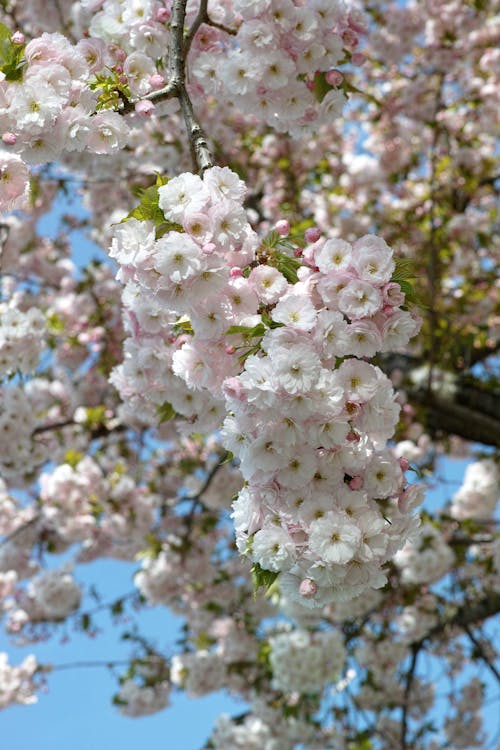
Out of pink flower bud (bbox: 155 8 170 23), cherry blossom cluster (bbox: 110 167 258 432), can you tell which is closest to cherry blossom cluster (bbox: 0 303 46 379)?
pink flower bud (bbox: 155 8 170 23)

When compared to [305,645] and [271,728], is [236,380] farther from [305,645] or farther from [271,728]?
[271,728]

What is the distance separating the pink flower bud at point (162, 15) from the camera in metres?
2.25

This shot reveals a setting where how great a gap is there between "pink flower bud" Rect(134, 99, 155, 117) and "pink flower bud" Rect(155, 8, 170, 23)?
0.55 meters

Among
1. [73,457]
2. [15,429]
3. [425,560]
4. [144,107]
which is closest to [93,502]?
[73,457]

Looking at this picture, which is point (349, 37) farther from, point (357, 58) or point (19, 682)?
point (19, 682)

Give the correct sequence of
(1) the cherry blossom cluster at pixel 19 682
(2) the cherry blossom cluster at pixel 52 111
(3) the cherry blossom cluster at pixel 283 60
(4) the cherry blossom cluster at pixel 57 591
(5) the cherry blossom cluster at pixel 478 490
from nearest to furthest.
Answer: (2) the cherry blossom cluster at pixel 52 111
(3) the cherry blossom cluster at pixel 283 60
(4) the cherry blossom cluster at pixel 57 591
(5) the cherry blossom cluster at pixel 478 490
(1) the cherry blossom cluster at pixel 19 682

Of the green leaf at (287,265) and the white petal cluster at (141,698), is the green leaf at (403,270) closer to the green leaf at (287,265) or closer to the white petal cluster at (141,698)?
the green leaf at (287,265)

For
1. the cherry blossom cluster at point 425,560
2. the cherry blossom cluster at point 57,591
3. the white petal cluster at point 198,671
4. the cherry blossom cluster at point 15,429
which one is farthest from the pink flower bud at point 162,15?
the white petal cluster at point 198,671

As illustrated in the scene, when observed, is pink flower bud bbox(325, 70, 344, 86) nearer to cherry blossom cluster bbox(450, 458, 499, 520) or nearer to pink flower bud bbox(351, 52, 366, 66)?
pink flower bud bbox(351, 52, 366, 66)

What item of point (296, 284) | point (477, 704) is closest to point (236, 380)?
point (296, 284)

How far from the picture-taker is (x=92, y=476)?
16.7 feet

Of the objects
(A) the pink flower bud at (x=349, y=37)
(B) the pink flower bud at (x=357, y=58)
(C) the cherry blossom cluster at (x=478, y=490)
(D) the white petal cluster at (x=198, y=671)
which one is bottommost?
(D) the white petal cluster at (x=198, y=671)

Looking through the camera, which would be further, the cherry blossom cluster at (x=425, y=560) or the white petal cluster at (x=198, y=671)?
the white petal cluster at (x=198, y=671)

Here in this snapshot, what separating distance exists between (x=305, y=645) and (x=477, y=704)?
96.6 inches
